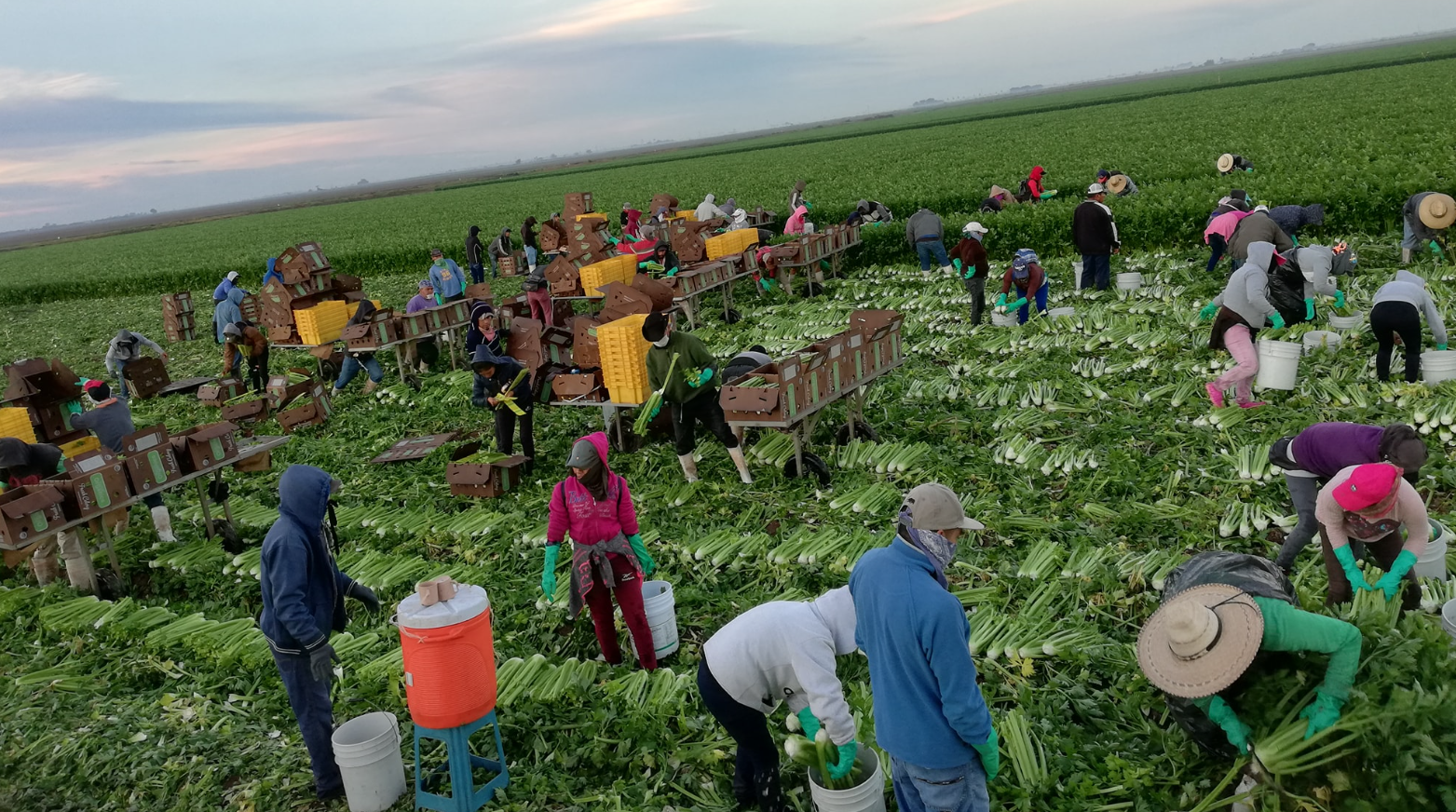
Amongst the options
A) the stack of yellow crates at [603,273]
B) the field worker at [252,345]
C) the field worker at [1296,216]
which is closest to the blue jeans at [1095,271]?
the field worker at [1296,216]

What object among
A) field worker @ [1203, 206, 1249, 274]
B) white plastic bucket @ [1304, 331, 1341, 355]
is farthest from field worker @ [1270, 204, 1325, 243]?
white plastic bucket @ [1304, 331, 1341, 355]

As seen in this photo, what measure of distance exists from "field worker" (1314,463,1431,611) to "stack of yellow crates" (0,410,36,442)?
6.48m

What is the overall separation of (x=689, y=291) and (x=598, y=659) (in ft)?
30.4

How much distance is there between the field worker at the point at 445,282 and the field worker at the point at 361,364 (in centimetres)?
163

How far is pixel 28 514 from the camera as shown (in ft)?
23.7

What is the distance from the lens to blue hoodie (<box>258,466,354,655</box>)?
15.4 feet

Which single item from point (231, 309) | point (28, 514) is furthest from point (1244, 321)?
point (231, 309)

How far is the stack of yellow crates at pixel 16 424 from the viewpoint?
9414mm

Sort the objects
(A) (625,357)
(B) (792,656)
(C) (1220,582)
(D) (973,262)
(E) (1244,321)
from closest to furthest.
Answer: (B) (792,656) → (C) (1220,582) → (E) (1244,321) → (A) (625,357) → (D) (973,262)

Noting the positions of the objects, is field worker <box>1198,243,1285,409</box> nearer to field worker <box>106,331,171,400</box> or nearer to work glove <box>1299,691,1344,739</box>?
work glove <box>1299,691,1344,739</box>

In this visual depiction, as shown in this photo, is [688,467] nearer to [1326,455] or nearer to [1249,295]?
[1326,455]

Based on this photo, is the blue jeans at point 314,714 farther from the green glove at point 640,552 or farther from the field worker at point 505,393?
the field worker at point 505,393

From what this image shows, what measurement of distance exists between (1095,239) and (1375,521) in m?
10.1

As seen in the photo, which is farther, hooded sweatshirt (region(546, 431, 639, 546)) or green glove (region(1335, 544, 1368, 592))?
hooded sweatshirt (region(546, 431, 639, 546))
